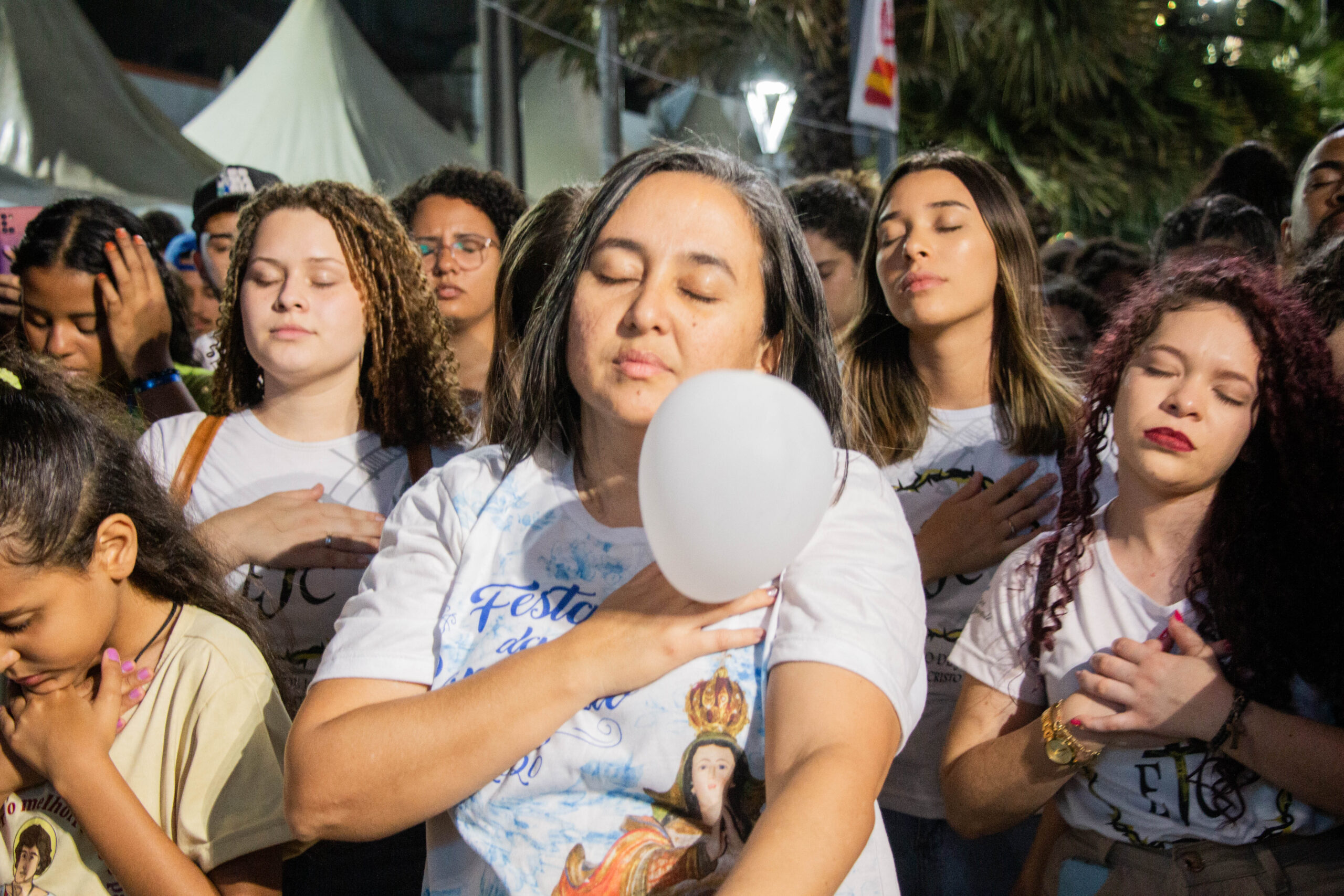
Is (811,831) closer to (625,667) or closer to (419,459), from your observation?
(625,667)

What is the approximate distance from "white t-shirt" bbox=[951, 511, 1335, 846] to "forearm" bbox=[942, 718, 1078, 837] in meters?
0.07

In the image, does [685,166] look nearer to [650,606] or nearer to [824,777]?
[650,606]

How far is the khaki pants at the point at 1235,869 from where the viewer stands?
155 centimetres

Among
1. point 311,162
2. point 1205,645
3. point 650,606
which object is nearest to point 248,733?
point 650,606

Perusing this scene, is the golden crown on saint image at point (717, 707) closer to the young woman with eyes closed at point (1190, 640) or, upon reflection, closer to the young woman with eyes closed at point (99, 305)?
the young woman with eyes closed at point (1190, 640)

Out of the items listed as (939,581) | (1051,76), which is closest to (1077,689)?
(939,581)

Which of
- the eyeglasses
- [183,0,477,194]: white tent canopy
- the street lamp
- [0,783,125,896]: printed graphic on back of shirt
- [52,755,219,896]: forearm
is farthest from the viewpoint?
the street lamp

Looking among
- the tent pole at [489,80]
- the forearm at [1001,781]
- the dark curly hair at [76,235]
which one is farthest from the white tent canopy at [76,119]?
the forearm at [1001,781]

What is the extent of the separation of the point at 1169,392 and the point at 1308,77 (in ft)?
39.0

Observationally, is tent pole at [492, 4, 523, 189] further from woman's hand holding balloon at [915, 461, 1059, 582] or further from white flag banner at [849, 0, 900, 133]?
woman's hand holding balloon at [915, 461, 1059, 582]

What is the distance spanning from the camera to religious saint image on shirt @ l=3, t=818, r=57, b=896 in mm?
1601

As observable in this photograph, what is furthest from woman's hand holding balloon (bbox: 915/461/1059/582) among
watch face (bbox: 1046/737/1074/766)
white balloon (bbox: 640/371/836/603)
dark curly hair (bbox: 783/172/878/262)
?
dark curly hair (bbox: 783/172/878/262)

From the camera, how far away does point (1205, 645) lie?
5.22ft

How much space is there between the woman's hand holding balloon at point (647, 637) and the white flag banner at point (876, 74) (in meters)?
5.06
